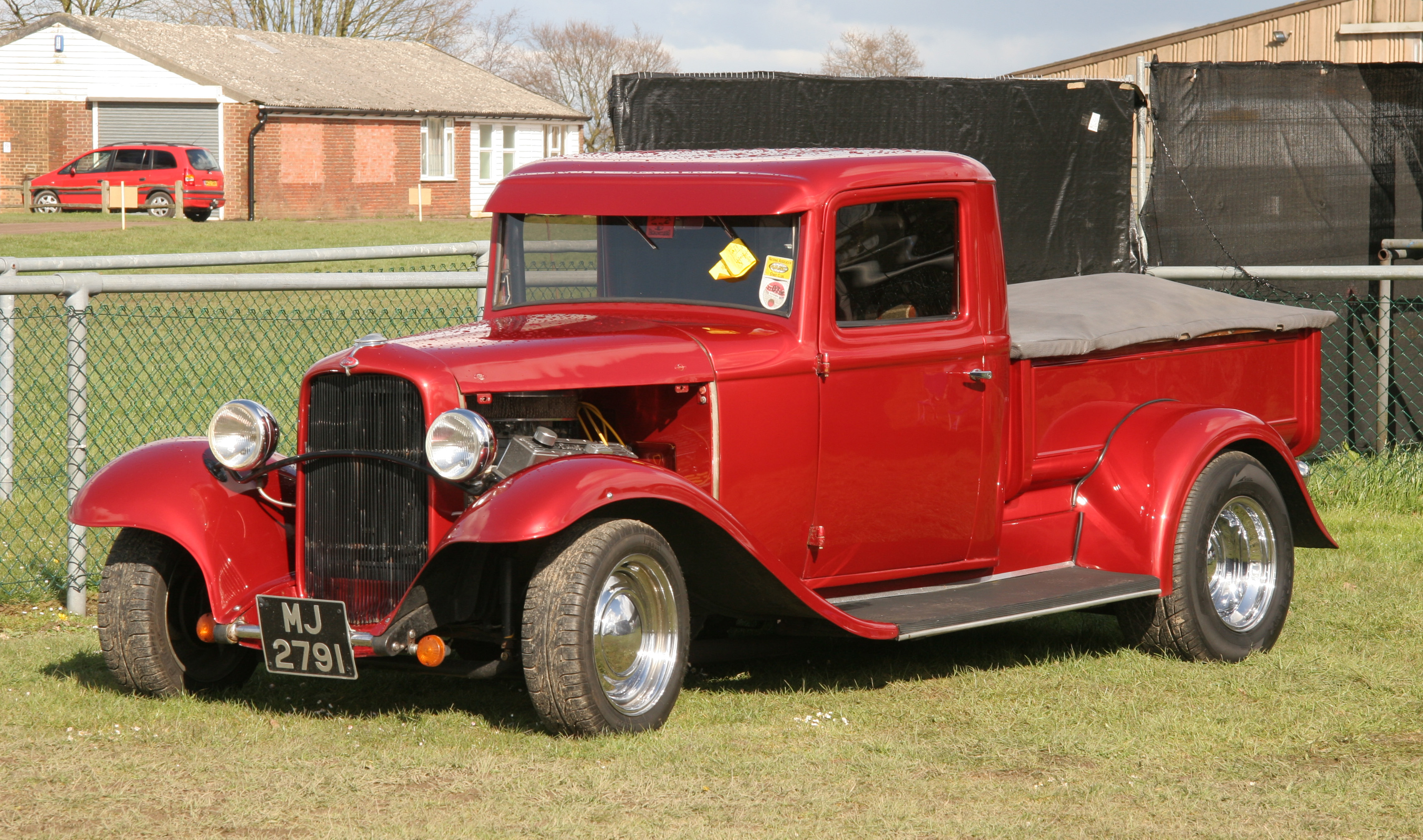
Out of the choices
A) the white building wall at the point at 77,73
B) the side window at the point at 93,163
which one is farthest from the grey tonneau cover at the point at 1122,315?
the white building wall at the point at 77,73

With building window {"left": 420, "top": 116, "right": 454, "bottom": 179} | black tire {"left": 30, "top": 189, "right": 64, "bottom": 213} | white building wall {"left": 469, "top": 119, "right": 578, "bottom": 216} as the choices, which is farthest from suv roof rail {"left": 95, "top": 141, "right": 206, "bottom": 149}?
white building wall {"left": 469, "top": 119, "right": 578, "bottom": 216}

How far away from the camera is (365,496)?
15.0 ft

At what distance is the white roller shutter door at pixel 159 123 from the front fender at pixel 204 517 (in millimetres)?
34735

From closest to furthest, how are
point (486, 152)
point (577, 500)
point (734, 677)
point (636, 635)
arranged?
1. point (577, 500)
2. point (636, 635)
3. point (734, 677)
4. point (486, 152)

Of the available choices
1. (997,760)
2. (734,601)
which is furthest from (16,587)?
(997,760)

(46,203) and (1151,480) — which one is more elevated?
(46,203)

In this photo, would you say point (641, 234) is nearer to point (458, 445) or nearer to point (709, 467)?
point (709, 467)

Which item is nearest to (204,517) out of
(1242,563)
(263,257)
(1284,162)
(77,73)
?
(1242,563)

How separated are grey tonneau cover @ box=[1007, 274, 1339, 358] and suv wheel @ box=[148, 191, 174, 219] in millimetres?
29603

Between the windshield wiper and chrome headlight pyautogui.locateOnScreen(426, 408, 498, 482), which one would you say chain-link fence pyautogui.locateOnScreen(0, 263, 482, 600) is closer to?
the windshield wiper

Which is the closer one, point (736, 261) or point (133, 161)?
point (736, 261)

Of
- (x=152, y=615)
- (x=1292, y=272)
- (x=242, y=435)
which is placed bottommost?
(x=152, y=615)

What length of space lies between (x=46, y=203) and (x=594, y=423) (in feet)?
105

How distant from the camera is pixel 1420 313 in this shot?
8.69 meters
